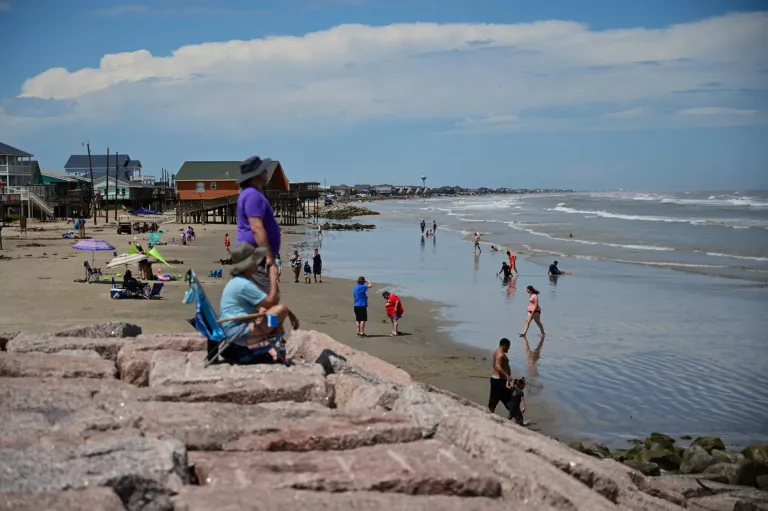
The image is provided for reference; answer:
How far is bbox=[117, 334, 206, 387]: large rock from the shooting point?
21.0 ft

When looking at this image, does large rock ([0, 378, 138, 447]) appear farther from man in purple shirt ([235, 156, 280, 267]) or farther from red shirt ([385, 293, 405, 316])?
red shirt ([385, 293, 405, 316])

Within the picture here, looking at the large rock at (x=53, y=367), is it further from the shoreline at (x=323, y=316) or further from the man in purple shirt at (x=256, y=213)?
the shoreline at (x=323, y=316)

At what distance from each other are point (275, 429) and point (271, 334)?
1779 mm

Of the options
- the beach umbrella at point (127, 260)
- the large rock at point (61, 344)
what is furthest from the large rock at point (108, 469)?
the beach umbrella at point (127, 260)

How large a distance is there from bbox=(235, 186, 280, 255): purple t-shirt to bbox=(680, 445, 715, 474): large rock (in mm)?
5245

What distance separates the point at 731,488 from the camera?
805 centimetres

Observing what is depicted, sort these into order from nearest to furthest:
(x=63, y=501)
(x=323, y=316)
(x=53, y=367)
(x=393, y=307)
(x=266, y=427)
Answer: (x=63, y=501) < (x=266, y=427) < (x=53, y=367) < (x=393, y=307) < (x=323, y=316)

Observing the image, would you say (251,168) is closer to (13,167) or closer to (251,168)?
(251,168)

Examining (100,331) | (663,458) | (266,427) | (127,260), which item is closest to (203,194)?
(127,260)

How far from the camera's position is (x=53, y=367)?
6.30 meters

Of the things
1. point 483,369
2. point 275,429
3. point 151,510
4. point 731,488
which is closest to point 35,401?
point 275,429

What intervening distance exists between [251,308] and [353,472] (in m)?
2.48

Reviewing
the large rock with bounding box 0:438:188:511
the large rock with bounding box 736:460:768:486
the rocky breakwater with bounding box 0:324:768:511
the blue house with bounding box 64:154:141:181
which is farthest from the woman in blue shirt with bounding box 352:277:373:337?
the blue house with bounding box 64:154:141:181

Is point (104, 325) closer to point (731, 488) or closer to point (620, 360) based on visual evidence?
point (731, 488)
